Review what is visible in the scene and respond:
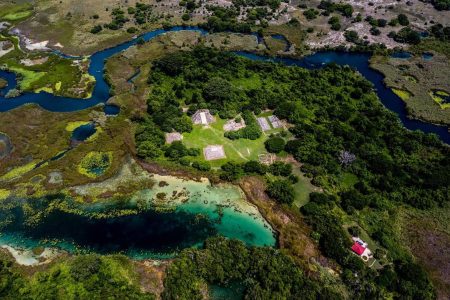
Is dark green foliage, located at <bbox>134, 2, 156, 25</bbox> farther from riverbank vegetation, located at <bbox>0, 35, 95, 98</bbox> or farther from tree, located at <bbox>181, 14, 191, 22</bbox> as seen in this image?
riverbank vegetation, located at <bbox>0, 35, 95, 98</bbox>

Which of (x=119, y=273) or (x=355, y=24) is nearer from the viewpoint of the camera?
(x=119, y=273)

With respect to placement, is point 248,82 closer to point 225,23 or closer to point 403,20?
point 225,23

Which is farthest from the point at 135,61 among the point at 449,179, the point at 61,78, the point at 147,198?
the point at 449,179

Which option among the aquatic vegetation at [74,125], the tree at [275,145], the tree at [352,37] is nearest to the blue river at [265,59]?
the tree at [352,37]

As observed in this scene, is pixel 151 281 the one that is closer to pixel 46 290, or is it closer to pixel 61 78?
pixel 46 290

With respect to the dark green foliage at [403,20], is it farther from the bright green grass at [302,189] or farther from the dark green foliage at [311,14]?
the bright green grass at [302,189]
